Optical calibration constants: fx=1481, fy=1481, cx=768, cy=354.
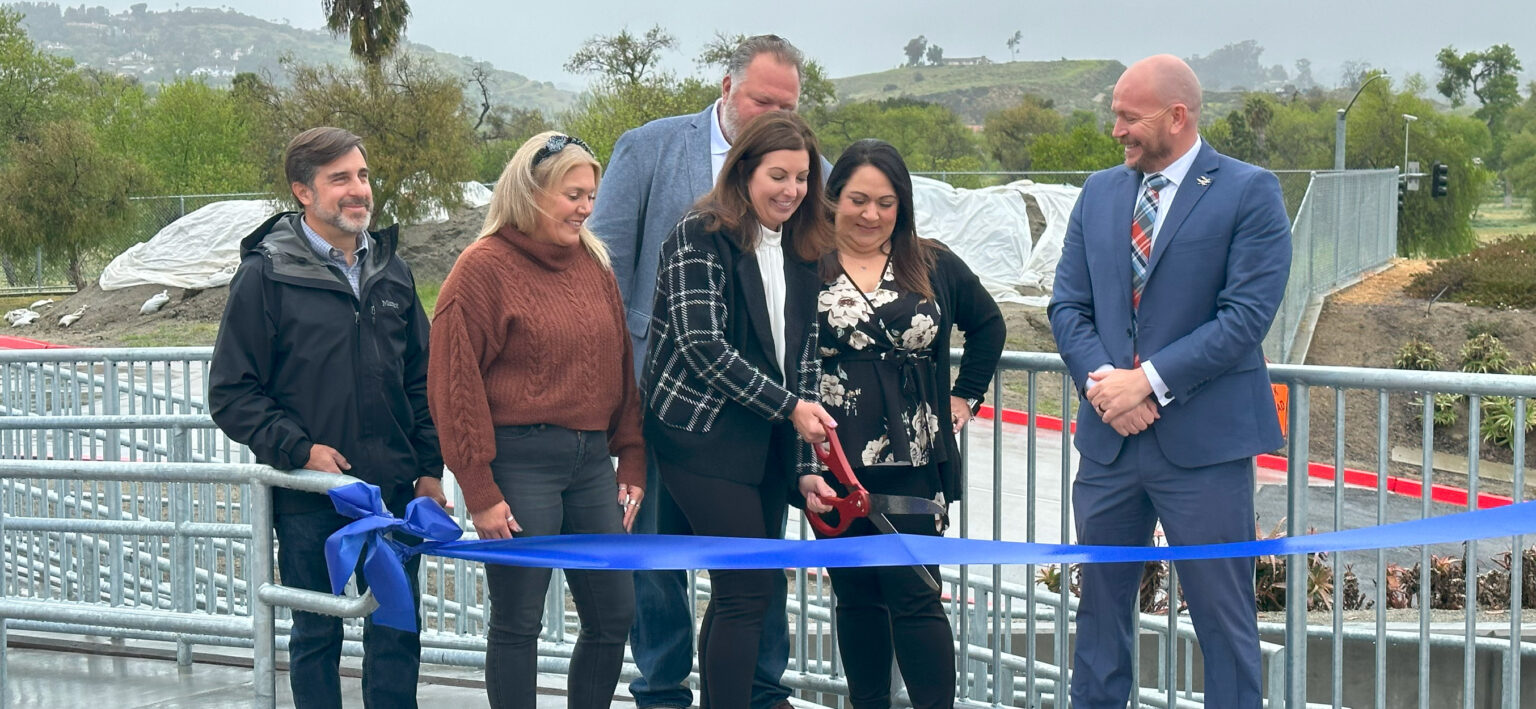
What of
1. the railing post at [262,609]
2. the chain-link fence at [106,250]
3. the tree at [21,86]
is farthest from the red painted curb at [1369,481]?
the tree at [21,86]

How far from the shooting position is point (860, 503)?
13.7 feet

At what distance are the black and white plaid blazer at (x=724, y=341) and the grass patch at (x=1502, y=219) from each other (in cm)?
12334

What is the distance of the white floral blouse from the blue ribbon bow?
1.22 metres

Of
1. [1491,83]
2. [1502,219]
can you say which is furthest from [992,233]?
[1491,83]

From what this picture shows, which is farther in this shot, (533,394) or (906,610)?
(906,610)

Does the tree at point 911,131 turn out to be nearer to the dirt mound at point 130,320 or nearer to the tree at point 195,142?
the tree at point 195,142

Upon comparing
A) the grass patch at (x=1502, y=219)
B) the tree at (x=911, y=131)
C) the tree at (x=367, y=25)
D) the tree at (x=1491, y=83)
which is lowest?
the grass patch at (x=1502, y=219)

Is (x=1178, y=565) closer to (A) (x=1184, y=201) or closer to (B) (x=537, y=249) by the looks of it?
(A) (x=1184, y=201)

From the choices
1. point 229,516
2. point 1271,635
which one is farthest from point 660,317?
point 1271,635

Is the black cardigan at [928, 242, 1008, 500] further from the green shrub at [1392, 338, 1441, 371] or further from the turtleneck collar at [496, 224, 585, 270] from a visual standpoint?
the green shrub at [1392, 338, 1441, 371]

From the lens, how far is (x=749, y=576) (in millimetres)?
4176

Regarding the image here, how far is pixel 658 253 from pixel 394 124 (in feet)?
101

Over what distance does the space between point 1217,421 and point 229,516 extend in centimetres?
391

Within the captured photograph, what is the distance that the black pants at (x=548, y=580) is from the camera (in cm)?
413
